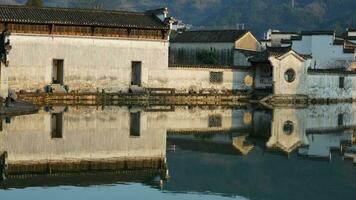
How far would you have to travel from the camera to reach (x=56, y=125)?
74.5ft

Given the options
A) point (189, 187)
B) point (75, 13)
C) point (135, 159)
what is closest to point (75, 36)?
point (75, 13)

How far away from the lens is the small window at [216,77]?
43938 mm

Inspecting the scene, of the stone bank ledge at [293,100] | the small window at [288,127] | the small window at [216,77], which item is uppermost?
the small window at [216,77]

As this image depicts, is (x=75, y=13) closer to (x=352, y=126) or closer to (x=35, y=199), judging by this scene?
(x=352, y=126)

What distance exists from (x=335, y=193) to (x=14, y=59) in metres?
26.9

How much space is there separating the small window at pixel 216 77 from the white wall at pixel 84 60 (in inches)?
133

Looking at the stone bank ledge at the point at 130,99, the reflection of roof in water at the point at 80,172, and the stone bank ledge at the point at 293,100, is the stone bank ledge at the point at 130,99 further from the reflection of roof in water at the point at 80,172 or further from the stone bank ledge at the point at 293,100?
the reflection of roof in water at the point at 80,172

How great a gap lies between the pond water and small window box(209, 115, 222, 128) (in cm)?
9

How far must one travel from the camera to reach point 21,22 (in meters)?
36.8

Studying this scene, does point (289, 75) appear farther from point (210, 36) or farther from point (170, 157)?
point (170, 157)

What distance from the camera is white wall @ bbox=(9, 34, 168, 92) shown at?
37312 millimetres

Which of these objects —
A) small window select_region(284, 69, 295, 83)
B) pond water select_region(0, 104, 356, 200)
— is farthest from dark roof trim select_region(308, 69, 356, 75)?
pond water select_region(0, 104, 356, 200)

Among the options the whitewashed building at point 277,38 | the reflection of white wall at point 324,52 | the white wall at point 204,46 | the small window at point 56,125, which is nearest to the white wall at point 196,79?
the white wall at point 204,46

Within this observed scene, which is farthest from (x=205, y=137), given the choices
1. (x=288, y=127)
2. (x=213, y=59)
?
(x=213, y=59)
